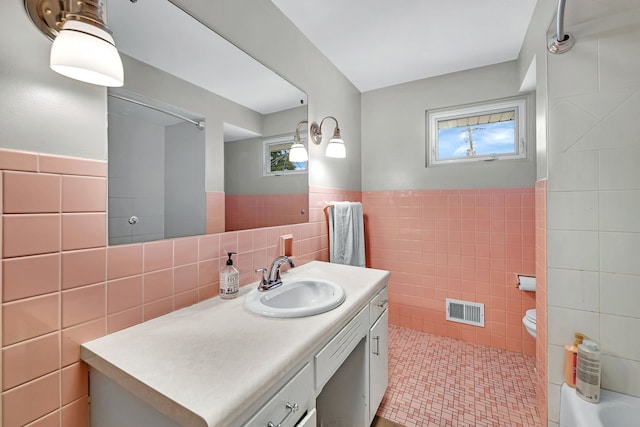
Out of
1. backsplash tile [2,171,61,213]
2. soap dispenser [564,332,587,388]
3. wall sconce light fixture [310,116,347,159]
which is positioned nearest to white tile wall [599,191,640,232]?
soap dispenser [564,332,587,388]

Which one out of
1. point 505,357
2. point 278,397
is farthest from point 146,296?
point 505,357

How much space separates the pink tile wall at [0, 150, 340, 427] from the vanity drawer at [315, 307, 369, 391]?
0.59m

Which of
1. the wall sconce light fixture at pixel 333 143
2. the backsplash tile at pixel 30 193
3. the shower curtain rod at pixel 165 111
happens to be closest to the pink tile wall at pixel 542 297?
the wall sconce light fixture at pixel 333 143

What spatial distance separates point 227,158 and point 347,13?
1134mm

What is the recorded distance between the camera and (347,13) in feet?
5.14

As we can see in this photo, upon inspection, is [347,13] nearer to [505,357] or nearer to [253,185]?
[253,185]

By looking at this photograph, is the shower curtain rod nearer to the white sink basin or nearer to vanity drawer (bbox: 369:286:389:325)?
the white sink basin

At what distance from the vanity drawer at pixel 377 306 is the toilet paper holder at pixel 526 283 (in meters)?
1.23

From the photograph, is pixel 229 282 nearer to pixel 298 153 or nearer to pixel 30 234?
pixel 30 234

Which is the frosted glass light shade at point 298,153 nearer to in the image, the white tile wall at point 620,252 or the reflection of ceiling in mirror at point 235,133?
the reflection of ceiling in mirror at point 235,133

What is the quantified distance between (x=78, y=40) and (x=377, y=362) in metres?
1.65

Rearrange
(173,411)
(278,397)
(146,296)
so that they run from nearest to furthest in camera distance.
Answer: (173,411)
(278,397)
(146,296)

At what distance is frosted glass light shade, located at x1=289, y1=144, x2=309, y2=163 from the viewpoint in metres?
1.68

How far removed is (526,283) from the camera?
6.49ft
